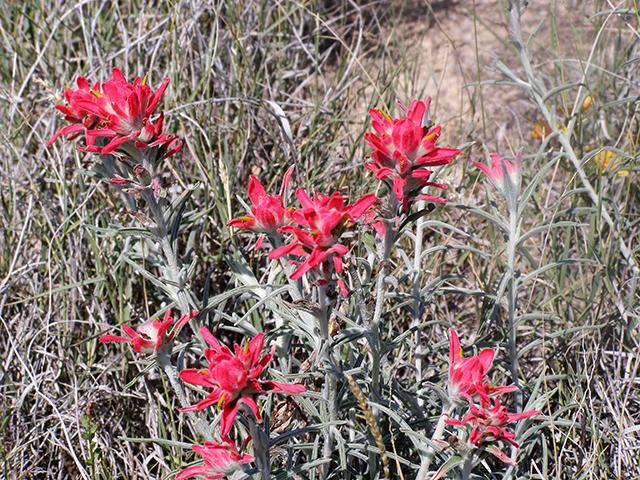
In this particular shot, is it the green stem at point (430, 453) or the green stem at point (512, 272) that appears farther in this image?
the green stem at point (512, 272)

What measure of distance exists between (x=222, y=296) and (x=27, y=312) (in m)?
1.30

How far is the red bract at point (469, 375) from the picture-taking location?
1322mm

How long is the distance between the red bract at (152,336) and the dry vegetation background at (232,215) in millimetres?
507

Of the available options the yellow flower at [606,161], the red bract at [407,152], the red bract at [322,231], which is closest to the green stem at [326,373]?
the red bract at [322,231]

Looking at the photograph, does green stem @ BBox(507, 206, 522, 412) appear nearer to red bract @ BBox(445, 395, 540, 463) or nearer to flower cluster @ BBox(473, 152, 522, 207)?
flower cluster @ BBox(473, 152, 522, 207)

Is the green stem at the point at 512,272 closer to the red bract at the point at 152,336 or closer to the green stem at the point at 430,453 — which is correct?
the green stem at the point at 430,453

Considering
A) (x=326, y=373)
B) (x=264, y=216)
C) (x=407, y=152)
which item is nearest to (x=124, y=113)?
(x=264, y=216)

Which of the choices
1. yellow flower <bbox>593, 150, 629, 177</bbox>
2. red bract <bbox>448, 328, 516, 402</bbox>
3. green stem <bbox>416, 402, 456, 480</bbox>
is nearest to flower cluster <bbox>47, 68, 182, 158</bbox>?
red bract <bbox>448, 328, 516, 402</bbox>

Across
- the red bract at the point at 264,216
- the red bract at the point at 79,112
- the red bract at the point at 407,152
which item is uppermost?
the red bract at the point at 407,152

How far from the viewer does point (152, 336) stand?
1.52m

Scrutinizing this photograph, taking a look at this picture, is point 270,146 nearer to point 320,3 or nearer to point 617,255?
point 320,3

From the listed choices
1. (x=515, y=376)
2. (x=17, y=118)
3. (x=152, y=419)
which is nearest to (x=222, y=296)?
(x=152, y=419)

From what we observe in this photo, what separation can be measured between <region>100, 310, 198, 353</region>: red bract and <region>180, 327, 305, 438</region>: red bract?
0.88ft

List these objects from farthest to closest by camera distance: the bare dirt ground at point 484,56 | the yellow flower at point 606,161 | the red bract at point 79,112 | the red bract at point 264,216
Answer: the bare dirt ground at point 484,56 < the yellow flower at point 606,161 < the red bract at point 79,112 < the red bract at point 264,216
